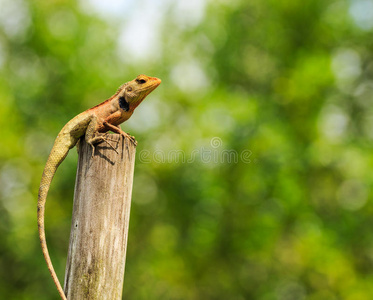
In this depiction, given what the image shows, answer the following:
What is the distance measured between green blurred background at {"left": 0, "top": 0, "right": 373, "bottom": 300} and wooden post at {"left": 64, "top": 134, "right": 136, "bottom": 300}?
1267cm

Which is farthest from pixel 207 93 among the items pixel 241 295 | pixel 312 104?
pixel 241 295

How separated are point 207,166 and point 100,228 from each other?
1624cm

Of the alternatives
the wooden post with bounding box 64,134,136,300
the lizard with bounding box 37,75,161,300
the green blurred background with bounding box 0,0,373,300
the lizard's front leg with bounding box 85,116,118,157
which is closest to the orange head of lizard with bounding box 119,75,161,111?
the lizard with bounding box 37,75,161,300

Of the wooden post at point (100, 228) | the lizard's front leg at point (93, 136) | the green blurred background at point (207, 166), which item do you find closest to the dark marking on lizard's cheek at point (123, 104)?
the lizard's front leg at point (93, 136)

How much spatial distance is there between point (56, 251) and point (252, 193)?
8302 millimetres

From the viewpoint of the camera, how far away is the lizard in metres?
4.02

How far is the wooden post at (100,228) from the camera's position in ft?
11.6

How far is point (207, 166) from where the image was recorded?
776 inches

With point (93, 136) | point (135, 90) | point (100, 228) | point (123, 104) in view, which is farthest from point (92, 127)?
point (100, 228)

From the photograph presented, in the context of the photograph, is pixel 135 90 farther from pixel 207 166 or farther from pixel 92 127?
pixel 207 166

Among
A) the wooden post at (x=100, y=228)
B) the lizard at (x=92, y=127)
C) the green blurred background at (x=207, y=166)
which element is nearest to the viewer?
the wooden post at (x=100, y=228)

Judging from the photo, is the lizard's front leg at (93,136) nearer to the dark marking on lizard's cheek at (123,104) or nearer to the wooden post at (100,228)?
the wooden post at (100,228)

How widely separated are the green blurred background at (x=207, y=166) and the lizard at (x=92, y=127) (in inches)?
466

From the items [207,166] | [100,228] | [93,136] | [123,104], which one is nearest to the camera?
[100,228]
